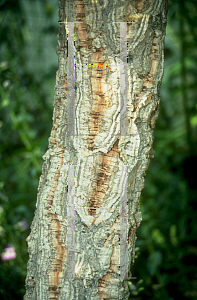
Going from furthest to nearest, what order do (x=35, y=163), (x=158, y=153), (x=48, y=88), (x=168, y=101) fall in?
(x=168, y=101) → (x=48, y=88) → (x=158, y=153) → (x=35, y=163)

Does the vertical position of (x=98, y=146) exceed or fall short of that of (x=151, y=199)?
it exceeds it

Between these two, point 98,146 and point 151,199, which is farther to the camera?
point 151,199

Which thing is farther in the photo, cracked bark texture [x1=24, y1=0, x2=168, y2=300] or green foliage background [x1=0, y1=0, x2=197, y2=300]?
green foliage background [x1=0, y1=0, x2=197, y2=300]

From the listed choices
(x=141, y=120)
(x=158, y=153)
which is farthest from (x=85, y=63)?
(x=158, y=153)

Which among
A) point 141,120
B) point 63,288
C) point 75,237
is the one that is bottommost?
point 63,288

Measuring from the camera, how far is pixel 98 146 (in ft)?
2.51

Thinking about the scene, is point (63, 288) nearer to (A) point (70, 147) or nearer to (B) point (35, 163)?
(A) point (70, 147)

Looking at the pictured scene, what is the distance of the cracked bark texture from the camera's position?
74 centimetres

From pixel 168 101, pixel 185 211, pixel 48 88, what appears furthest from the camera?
pixel 168 101

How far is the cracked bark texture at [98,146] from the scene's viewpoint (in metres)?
0.74

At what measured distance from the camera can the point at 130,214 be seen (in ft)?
2.69

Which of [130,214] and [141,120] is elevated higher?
[141,120]

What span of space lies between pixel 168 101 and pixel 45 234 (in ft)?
8.24

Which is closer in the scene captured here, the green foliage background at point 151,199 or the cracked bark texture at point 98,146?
the cracked bark texture at point 98,146
